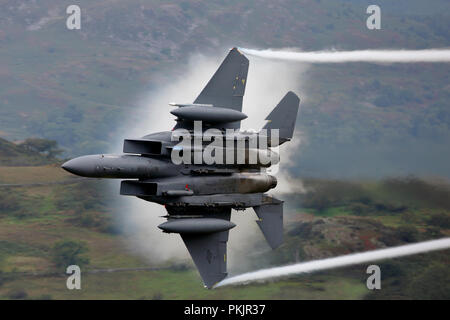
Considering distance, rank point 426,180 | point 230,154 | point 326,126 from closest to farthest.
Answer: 1. point 230,154
2. point 426,180
3. point 326,126

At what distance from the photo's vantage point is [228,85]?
63.9 ft

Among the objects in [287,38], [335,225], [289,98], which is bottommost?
[335,225]

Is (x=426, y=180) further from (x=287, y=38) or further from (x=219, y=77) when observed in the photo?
(x=287, y=38)

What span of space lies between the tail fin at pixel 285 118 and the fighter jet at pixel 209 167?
0.03m

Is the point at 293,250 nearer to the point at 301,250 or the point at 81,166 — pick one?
the point at 301,250

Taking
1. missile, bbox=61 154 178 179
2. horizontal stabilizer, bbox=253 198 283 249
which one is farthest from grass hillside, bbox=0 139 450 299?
missile, bbox=61 154 178 179

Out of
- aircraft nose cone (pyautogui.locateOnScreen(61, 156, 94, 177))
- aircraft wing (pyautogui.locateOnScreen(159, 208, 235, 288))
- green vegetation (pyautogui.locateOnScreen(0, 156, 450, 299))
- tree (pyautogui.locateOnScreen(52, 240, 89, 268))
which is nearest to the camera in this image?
aircraft nose cone (pyautogui.locateOnScreen(61, 156, 94, 177))

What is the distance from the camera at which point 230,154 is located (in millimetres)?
18625

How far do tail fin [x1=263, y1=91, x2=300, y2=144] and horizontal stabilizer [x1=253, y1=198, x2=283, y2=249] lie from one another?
1877 millimetres

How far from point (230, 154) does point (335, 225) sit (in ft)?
51.6

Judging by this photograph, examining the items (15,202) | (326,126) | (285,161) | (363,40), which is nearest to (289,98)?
(285,161)

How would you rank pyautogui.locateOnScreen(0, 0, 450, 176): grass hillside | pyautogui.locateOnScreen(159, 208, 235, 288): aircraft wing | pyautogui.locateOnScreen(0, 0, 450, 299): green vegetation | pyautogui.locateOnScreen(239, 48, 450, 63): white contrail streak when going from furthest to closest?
pyautogui.locateOnScreen(0, 0, 450, 176): grass hillside, pyautogui.locateOnScreen(0, 0, 450, 299): green vegetation, pyautogui.locateOnScreen(239, 48, 450, 63): white contrail streak, pyautogui.locateOnScreen(159, 208, 235, 288): aircraft wing

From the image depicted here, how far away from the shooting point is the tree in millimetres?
33594

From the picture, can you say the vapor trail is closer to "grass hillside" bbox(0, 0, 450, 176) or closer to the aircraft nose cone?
the aircraft nose cone
